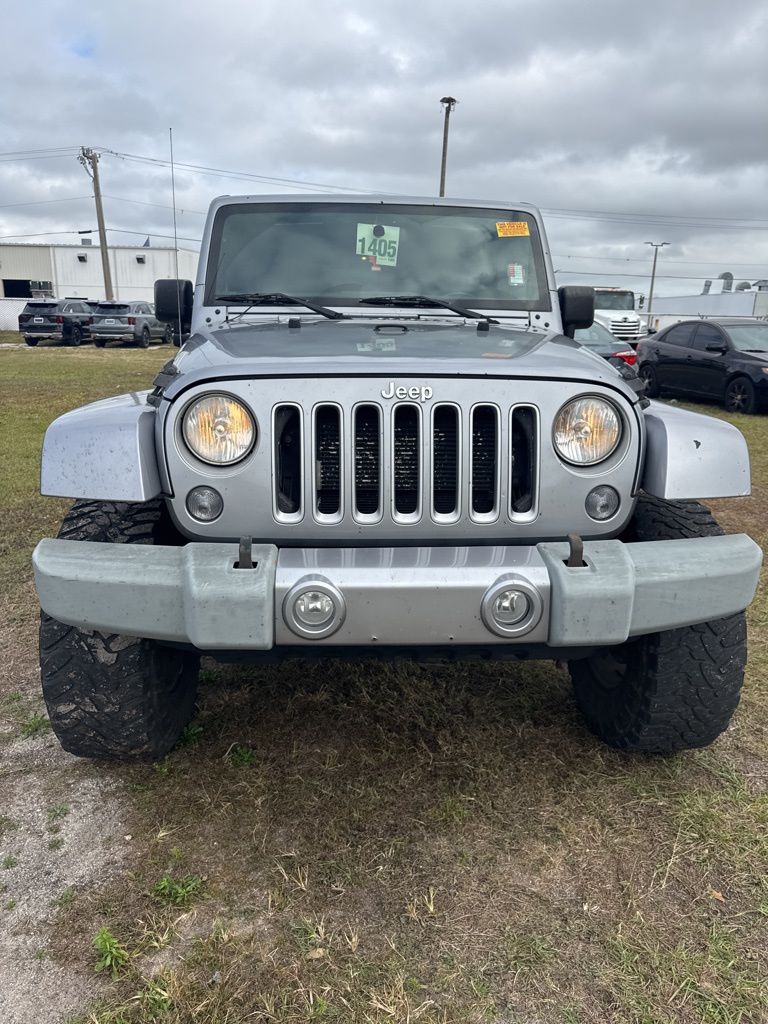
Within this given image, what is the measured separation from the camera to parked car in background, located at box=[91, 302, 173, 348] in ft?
83.8

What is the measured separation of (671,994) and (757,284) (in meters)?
59.7

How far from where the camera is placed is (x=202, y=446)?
2152mm

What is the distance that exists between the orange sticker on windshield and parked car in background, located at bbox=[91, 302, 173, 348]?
76.2ft

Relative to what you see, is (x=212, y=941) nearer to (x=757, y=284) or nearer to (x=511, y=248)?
(x=511, y=248)

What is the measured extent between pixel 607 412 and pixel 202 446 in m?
1.10

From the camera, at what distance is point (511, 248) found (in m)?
3.61

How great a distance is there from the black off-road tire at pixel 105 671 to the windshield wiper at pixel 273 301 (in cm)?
118

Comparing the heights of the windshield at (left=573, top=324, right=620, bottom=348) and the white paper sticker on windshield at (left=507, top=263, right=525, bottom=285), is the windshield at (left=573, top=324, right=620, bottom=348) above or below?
below

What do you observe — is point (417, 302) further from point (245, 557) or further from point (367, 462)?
point (245, 557)

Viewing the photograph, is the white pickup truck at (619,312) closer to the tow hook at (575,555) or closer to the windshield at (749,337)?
the windshield at (749,337)

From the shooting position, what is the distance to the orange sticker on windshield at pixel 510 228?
3.62 m

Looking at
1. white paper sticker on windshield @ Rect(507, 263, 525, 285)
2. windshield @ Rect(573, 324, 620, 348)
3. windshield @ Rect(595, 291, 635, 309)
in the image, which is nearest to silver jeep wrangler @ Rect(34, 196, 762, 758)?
white paper sticker on windshield @ Rect(507, 263, 525, 285)

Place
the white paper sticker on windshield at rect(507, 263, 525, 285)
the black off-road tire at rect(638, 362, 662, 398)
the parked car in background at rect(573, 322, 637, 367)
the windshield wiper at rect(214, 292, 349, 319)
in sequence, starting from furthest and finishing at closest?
1. the black off-road tire at rect(638, 362, 662, 398)
2. the parked car in background at rect(573, 322, 637, 367)
3. the white paper sticker on windshield at rect(507, 263, 525, 285)
4. the windshield wiper at rect(214, 292, 349, 319)

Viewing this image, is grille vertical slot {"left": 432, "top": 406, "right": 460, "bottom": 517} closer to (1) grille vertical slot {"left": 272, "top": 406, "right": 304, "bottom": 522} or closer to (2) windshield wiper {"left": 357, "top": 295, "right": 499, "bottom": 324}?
(1) grille vertical slot {"left": 272, "top": 406, "right": 304, "bottom": 522}
